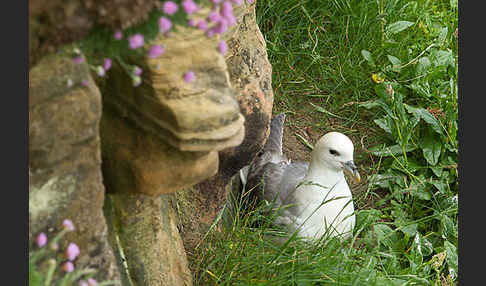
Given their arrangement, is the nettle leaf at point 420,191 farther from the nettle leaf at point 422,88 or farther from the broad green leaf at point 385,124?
the nettle leaf at point 422,88

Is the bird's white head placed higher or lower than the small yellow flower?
lower

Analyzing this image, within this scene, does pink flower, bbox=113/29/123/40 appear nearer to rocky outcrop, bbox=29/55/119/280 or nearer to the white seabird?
rocky outcrop, bbox=29/55/119/280

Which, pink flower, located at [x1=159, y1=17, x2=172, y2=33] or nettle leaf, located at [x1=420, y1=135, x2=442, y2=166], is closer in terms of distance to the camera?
Answer: pink flower, located at [x1=159, y1=17, x2=172, y2=33]

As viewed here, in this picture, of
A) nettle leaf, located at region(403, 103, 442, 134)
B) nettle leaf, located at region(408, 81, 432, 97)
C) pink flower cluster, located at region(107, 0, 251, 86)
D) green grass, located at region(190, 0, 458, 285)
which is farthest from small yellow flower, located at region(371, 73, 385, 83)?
pink flower cluster, located at region(107, 0, 251, 86)

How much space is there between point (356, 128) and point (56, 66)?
2.81 meters

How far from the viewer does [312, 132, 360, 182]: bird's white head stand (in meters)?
3.13

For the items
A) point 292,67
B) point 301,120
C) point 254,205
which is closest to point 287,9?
point 292,67

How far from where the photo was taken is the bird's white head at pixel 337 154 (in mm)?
3129

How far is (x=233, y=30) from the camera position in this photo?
2350 millimetres

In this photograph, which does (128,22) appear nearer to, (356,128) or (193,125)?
(193,125)

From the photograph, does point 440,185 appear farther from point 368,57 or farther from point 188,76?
point 188,76

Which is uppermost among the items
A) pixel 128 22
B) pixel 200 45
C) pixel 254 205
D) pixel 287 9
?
pixel 128 22

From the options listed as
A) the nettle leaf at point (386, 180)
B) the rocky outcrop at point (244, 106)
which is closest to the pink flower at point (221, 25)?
the rocky outcrop at point (244, 106)

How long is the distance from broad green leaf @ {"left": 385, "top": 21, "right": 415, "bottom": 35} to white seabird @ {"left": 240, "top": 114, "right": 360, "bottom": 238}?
112 cm
